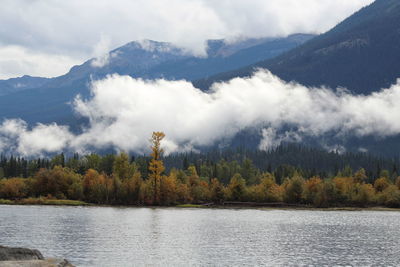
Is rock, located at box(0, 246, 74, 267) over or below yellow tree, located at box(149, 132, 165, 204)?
below

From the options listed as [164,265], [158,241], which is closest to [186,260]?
[164,265]

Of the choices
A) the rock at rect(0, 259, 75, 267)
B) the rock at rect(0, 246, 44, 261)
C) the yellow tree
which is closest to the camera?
the rock at rect(0, 259, 75, 267)

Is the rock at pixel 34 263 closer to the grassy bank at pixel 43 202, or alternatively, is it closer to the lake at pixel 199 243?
the lake at pixel 199 243

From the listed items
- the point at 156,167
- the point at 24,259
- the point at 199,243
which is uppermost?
the point at 156,167

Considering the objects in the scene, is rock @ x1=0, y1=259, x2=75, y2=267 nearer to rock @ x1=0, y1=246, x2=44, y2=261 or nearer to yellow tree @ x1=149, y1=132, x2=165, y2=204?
rock @ x1=0, y1=246, x2=44, y2=261

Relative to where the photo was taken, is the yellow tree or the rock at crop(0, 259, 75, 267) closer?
the rock at crop(0, 259, 75, 267)

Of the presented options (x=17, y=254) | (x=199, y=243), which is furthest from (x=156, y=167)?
(x=17, y=254)

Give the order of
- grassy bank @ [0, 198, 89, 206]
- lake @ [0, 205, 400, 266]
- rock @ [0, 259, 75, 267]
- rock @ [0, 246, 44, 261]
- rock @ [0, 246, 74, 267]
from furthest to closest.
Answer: grassy bank @ [0, 198, 89, 206], lake @ [0, 205, 400, 266], rock @ [0, 246, 44, 261], rock @ [0, 246, 74, 267], rock @ [0, 259, 75, 267]

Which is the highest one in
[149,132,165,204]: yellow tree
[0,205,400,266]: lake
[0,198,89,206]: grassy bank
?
[149,132,165,204]: yellow tree

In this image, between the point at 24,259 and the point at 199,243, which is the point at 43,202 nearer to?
the point at 199,243

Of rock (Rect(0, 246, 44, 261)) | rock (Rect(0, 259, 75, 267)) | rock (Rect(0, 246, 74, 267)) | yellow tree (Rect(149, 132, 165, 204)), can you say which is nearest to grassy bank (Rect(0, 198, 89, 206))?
yellow tree (Rect(149, 132, 165, 204))

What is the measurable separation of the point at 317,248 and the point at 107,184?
4841 inches

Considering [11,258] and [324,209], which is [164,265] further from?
[324,209]

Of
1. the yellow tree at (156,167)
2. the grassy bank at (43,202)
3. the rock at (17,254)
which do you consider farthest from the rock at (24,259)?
the grassy bank at (43,202)
